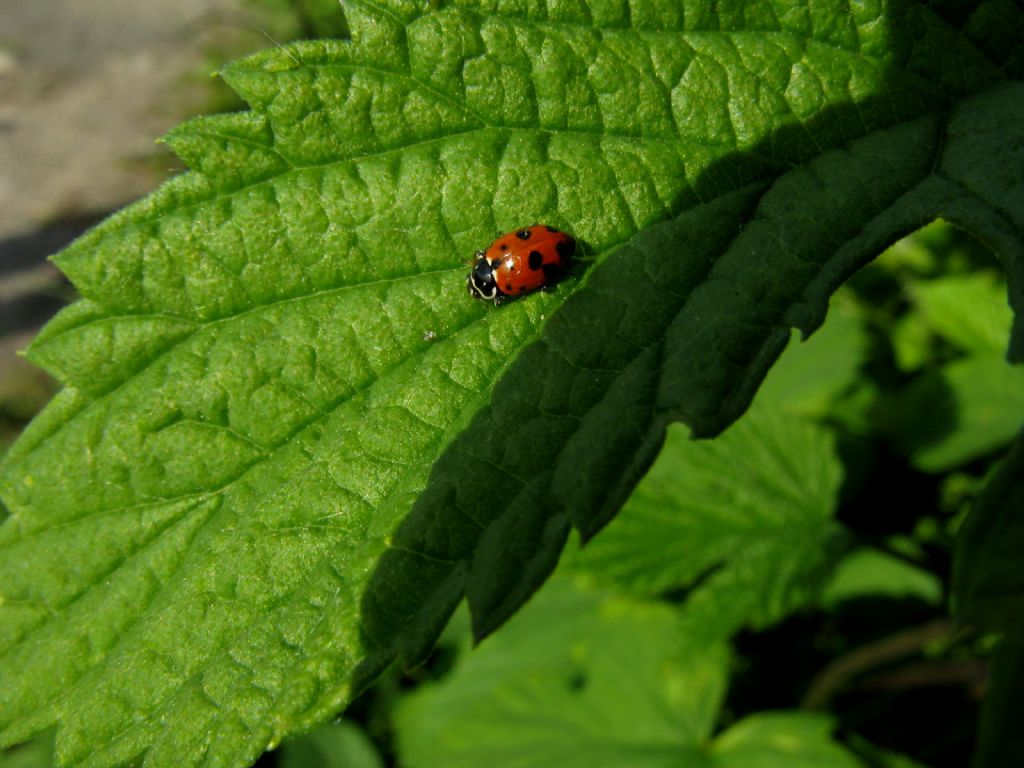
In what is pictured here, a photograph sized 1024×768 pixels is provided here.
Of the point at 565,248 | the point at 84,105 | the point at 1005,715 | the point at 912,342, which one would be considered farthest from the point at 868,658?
the point at 84,105

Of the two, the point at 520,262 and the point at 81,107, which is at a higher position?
the point at 81,107

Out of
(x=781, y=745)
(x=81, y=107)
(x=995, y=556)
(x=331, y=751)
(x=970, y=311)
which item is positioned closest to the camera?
(x=995, y=556)

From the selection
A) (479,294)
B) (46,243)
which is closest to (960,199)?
(479,294)

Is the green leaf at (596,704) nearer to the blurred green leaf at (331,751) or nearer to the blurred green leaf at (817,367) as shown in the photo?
the blurred green leaf at (331,751)

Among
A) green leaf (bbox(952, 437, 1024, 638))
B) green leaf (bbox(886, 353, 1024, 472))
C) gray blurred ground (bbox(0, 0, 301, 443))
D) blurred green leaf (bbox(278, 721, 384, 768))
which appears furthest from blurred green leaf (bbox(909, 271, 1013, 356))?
gray blurred ground (bbox(0, 0, 301, 443))

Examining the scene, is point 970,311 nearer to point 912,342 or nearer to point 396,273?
point 912,342
